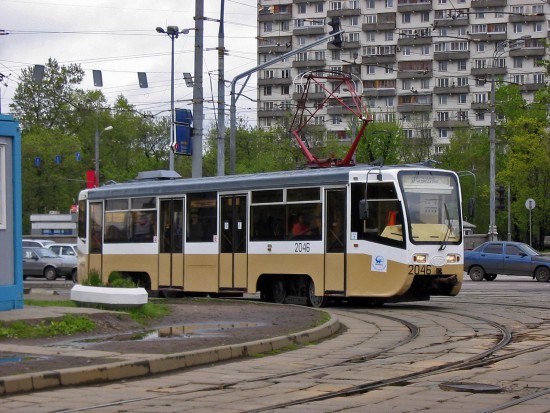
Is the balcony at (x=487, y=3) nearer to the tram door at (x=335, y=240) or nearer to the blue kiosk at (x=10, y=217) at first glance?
the tram door at (x=335, y=240)

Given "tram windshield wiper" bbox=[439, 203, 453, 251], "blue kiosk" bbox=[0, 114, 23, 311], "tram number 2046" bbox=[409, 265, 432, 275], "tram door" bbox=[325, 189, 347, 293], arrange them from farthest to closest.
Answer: "tram door" bbox=[325, 189, 347, 293] → "tram windshield wiper" bbox=[439, 203, 453, 251] → "tram number 2046" bbox=[409, 265, 432, 275] → "blue kiosk" bbox=[0, 114, 23, 311]

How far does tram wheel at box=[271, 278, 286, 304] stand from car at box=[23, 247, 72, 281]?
65.8 ft

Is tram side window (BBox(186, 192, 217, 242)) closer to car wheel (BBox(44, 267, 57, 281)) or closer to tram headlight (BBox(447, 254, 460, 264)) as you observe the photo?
tram headlight (BBox(447, 254, 460, 264))

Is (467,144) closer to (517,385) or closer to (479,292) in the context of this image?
(479,292)

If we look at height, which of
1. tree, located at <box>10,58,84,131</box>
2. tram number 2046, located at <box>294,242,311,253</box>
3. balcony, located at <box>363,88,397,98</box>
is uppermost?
balcony, located at <box>363,88,397,98</box>

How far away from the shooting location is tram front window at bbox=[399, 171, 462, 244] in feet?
71.2

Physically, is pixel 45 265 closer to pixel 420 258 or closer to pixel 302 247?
pixel 302 247

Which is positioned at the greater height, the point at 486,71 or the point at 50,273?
the point at 486,71

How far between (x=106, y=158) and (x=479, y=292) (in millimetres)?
64793

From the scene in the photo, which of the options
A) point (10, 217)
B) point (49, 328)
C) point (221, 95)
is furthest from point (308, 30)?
point (49, 328)

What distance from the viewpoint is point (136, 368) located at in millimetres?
11203

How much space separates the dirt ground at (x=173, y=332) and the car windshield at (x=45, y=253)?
2341 cm

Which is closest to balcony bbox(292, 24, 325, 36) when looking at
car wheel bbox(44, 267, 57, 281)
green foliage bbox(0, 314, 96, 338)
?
car wheel bbox(44, 267, 57, 281)

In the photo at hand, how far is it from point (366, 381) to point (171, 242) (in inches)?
627
